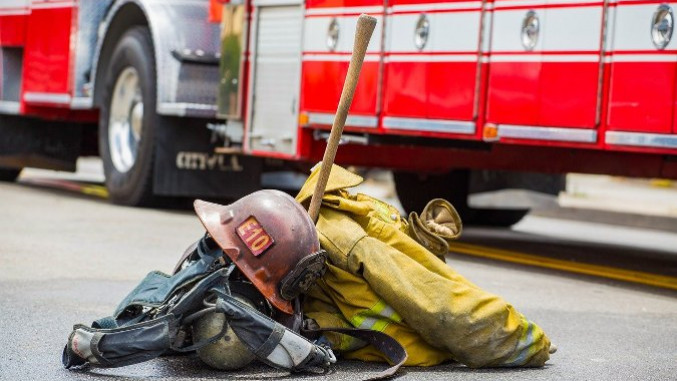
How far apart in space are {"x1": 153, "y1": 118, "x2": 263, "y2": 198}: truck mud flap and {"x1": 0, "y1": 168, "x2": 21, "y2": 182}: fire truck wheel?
2882mm

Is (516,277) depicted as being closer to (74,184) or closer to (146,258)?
(146,258)

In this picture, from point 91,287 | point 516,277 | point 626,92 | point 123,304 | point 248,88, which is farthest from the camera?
point 248,88

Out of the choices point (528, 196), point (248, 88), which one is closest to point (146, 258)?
point (248, 88)

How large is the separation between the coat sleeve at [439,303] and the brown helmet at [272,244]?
146mm

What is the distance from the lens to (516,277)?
24.6 ft

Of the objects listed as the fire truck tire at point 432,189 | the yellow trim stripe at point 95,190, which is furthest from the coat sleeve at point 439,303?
the yellow trim stripe at point 95,190

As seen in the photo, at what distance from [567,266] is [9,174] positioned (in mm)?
6135

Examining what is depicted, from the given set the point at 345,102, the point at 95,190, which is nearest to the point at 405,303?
the point at 345,102

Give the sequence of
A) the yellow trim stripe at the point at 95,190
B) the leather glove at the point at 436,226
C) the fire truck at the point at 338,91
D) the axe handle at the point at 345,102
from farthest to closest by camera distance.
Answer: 1. the yellow trim stripe at the point at 95,190
2. the fire truck at the point at 338,91
3. the leather glove at the point at 436,226
4. the axe handle at the point at 345,102

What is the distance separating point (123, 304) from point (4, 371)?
1.56 ft

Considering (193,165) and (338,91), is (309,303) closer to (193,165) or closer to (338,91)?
(338,91)

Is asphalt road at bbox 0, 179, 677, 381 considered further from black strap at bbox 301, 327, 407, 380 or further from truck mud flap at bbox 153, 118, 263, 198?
truck mud flap at bbox 153, 118, 263, 198

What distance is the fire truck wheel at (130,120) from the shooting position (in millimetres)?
10062

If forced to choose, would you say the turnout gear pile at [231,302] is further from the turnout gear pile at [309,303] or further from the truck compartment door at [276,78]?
the truck compartment door at [276,78]
